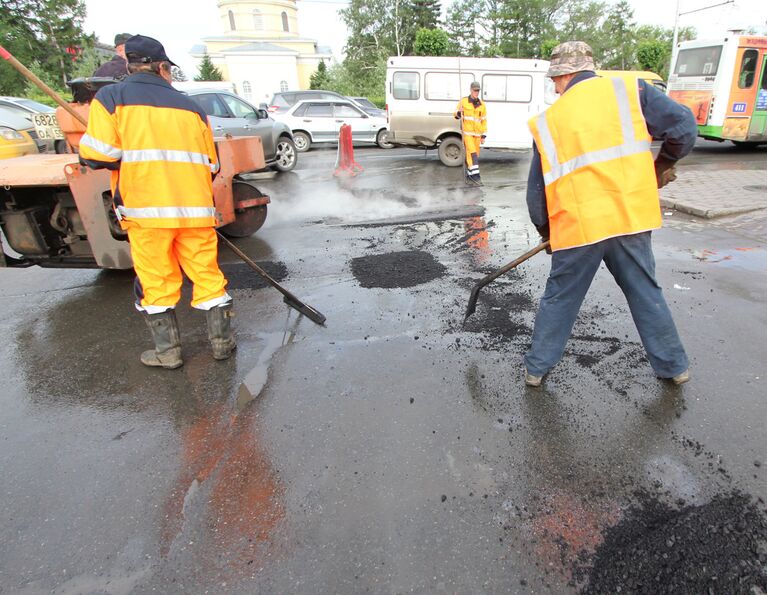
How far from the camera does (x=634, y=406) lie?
8.80 ft

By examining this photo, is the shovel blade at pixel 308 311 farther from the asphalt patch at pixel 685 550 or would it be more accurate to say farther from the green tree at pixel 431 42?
the green tree at pixel 431 42

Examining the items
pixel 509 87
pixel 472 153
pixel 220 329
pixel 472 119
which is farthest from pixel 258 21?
pixel 220 329

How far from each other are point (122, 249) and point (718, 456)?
4.31 m

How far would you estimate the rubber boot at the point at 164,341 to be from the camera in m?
3.18

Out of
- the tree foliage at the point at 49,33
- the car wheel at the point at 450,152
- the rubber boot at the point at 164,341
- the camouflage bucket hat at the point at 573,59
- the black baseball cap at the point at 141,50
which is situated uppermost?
the tree foliage at the point at 49,33

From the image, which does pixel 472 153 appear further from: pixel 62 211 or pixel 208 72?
pixel 208 72

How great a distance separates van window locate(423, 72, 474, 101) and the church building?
3541 cm

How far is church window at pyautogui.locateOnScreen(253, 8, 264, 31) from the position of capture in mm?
48094

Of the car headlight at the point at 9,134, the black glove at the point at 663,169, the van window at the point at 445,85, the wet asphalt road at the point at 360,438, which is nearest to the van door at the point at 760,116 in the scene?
the van window at the point at 445,85

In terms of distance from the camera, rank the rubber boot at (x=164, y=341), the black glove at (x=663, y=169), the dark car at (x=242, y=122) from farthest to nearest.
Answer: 1. the dark car at (x=242, y=122)
2. the rubber boot at (x=164, y=341)
3. the black glove at (x=663, y=169)

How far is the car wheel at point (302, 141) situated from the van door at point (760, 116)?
11984mm

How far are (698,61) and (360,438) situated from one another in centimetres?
1497

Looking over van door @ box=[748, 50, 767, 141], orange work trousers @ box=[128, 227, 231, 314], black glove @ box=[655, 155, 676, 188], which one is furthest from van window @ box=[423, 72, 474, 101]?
orange work trousers @ box=[128, 227, 231, 314]

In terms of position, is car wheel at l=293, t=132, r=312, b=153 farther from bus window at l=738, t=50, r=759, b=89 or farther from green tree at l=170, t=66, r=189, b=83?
bus window at l=738, t=50, r=759, b=89
